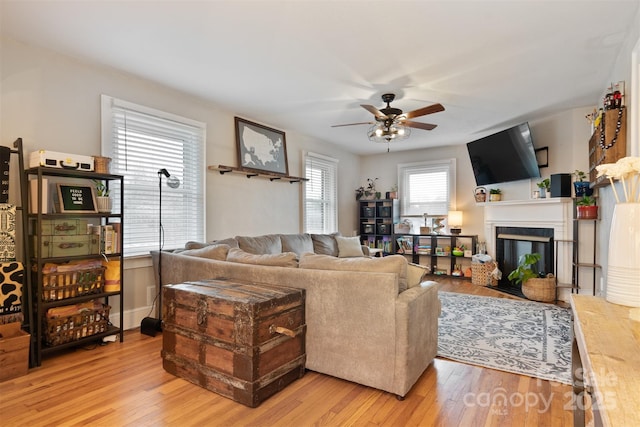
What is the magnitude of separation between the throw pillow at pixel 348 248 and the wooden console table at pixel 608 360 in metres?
4.09

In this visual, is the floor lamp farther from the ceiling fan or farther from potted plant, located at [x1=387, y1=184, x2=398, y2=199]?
potted plant, located at [x1=387, y1=184, x2=398, y2=199]

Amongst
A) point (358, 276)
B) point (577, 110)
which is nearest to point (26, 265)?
point (358, 276)

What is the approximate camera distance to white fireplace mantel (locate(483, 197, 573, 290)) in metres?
4.62

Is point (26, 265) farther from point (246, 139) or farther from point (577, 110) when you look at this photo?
point (577, 110)

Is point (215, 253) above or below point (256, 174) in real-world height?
below

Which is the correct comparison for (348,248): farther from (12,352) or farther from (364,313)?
(12,352)

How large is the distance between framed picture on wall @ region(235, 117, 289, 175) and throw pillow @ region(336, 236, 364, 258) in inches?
56.8

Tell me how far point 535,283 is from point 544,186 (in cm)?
141

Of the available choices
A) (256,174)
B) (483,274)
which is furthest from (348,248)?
(483,274)

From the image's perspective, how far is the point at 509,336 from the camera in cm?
320

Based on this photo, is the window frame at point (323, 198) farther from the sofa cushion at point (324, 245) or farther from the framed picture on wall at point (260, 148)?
the framed picture on wall at point (260, 148)

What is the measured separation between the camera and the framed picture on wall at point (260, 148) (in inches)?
184

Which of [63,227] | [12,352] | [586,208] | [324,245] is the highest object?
[586,208]

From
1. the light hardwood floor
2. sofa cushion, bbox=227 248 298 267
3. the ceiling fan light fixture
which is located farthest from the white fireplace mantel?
sofa cushion, bbox=227 248 298 267
